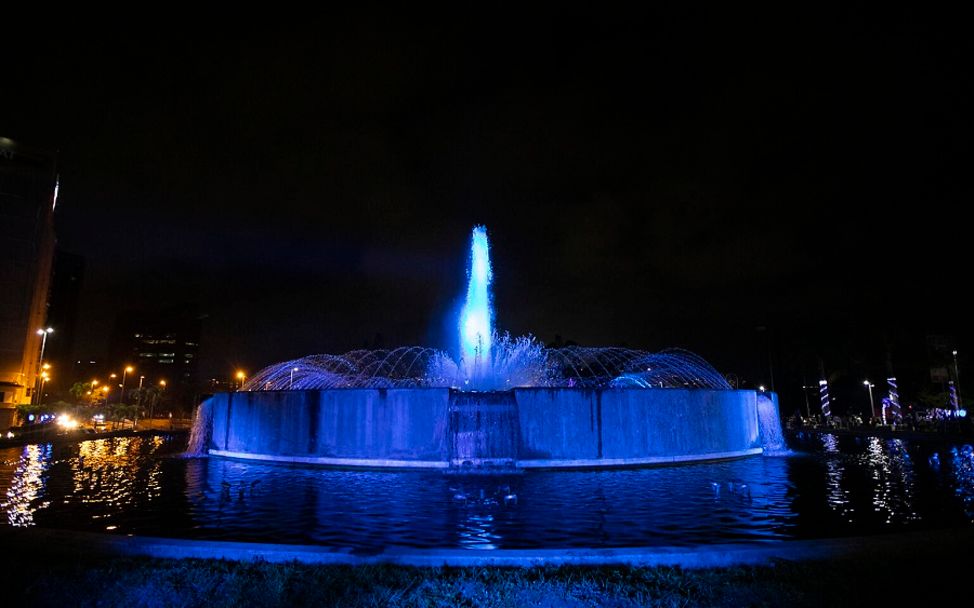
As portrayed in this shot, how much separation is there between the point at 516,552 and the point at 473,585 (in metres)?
1.11

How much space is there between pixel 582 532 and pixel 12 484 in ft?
47.2

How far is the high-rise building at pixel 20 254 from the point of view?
6669 cm

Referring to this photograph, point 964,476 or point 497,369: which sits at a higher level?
point 497,369

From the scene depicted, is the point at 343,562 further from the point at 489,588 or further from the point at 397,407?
the point at 397,407

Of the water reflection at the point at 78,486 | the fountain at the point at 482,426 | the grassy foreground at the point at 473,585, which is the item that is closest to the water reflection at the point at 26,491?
the water reflection at the point at 78,486

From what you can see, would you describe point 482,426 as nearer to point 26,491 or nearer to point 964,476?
point 26,491

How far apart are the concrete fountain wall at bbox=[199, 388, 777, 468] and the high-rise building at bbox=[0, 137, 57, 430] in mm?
60351

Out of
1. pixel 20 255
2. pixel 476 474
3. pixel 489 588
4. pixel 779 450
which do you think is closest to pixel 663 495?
pixel 476 474

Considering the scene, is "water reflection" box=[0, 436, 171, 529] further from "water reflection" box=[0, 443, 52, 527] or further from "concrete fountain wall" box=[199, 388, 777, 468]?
"concrete fountain wall" box=[199, 388, 777, 468]

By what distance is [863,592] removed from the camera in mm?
6043

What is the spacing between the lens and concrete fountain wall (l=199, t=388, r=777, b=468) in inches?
772

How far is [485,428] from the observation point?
1977cm

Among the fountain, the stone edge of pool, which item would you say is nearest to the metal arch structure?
the fountain

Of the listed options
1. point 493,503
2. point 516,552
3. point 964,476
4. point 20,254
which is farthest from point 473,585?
point 20,254
